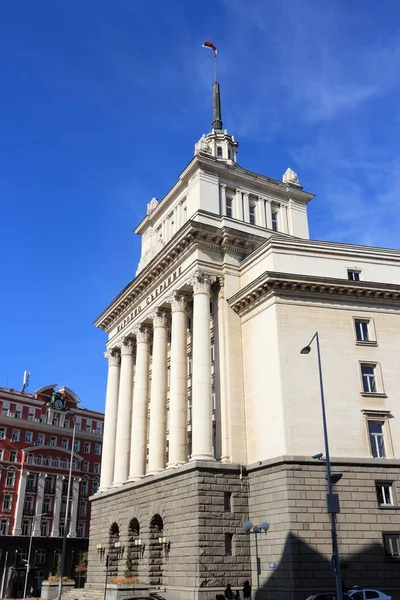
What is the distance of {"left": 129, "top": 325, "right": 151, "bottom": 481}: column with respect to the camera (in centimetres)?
4975

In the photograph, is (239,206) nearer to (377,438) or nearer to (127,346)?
(127,346)

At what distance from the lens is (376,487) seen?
37.7 m

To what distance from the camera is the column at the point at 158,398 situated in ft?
152

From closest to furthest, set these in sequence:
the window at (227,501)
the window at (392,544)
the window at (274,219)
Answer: the window at (392,544) → the window at (227,501) → the window at (274,219)

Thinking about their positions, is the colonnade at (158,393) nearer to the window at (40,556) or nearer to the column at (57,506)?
the window at (40,556)

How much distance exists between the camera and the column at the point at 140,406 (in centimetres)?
4975

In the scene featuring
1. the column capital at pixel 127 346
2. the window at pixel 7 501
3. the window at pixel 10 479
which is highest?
the column capital at pixel 127 346

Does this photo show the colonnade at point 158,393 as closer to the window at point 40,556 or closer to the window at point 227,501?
the window at point 227,501

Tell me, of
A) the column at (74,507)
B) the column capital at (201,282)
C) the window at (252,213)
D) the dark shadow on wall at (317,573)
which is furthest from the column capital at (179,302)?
the column at (74,507)

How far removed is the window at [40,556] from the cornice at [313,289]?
5564 centimetres

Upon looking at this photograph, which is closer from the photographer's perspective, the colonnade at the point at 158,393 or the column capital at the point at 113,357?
the colonnade at the point at 158,393

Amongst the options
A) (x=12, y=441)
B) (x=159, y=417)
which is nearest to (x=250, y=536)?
(x=159, y=417)

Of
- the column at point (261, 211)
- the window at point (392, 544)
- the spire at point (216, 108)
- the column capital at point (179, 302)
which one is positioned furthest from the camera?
the spire at point (216, 108)

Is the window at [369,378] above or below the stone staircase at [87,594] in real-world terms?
above
